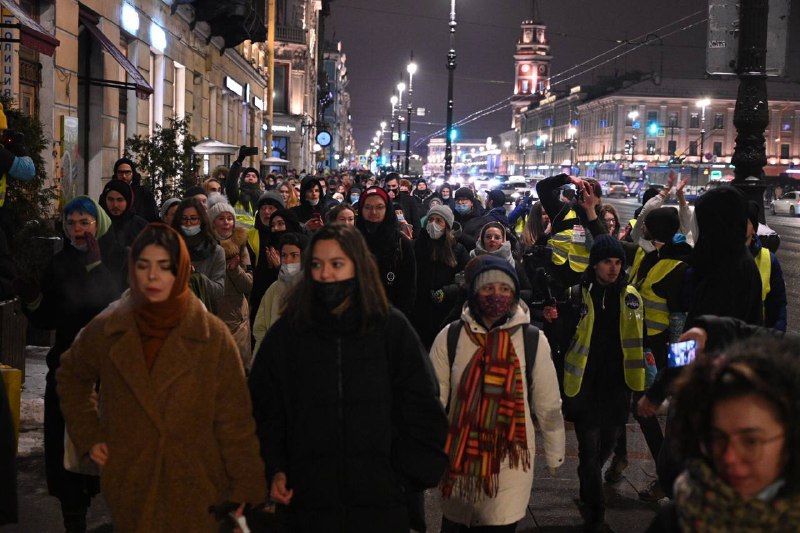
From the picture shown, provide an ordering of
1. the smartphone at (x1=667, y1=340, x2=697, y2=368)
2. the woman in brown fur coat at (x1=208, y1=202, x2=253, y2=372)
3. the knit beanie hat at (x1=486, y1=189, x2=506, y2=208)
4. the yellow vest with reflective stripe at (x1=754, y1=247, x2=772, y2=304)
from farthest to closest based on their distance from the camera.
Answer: the knit beanie hat at (x1=486, y1=189, x2=506, y2=208), the woman in brown fur coat at (x1=208, y1=202, x2=253, y2=372), the yellow vest with reflective stripe at (x1=754, y1=247, x2=772, y2=304), the smartphone at (x1=667, y1=340, x2=697, y2=368)

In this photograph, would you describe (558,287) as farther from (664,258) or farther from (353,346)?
(353,346)

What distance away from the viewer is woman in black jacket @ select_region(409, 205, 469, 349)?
28.2 ft

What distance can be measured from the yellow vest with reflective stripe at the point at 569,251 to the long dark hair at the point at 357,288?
184 inches

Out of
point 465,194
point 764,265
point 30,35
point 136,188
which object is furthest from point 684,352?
point 465,194

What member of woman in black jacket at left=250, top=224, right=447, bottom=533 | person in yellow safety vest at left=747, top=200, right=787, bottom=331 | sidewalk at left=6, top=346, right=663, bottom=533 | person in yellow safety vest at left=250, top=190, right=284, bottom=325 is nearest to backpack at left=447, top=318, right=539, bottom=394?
woman in black jacket at left=250, top=224, right=447, bottom=533

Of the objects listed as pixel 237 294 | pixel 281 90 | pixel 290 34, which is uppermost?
pixel 290 34

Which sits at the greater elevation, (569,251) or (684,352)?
(569,251)

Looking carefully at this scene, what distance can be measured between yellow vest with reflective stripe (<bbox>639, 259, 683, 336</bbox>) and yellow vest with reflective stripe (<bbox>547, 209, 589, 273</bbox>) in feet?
4.66

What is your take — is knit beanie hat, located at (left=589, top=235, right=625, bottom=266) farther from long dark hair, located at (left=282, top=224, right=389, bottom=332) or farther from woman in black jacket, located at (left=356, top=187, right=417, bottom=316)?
long dark hair, located at (left=282, top=224, right=389, bottom=332)

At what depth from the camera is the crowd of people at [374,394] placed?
2.39 meters

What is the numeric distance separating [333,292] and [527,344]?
51.0 inches

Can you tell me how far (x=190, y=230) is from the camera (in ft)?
22.1

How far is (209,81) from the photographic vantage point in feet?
93.1

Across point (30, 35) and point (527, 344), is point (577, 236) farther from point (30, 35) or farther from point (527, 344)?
point (30, 35)
